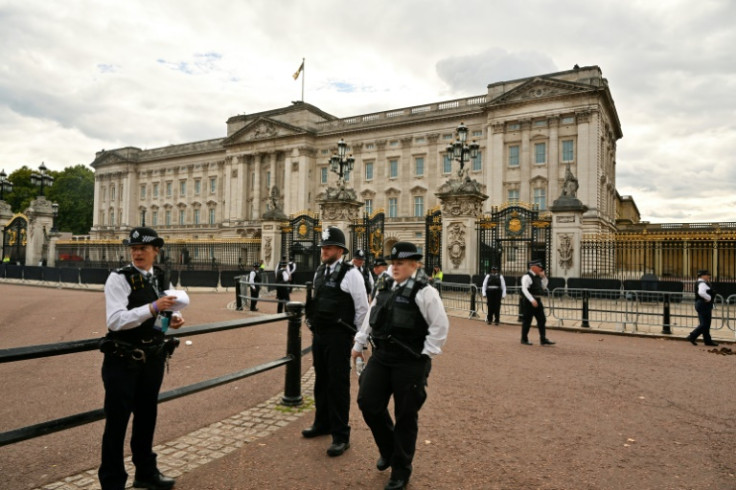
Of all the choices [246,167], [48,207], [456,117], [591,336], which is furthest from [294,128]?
[591,336]

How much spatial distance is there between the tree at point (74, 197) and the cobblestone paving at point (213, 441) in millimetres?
85673

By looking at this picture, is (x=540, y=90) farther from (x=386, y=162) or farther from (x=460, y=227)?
(x=460, y=227)

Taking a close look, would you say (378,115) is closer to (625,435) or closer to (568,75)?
(568,75)

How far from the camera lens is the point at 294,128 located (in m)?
60.4

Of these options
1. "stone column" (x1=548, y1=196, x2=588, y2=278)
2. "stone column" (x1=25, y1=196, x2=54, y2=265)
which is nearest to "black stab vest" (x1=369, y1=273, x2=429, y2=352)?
"stone column" (x1=548, y1=196, x2=588, y2=278)

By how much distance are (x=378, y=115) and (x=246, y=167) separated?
66.7 feet

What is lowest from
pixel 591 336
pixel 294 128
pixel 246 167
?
pixel 591 336

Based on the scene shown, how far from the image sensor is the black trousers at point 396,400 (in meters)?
3.74

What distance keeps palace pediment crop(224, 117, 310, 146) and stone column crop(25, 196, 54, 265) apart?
32566 mm

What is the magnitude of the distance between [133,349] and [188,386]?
914 millimetres

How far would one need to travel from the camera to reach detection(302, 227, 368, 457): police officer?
4684 millimetres

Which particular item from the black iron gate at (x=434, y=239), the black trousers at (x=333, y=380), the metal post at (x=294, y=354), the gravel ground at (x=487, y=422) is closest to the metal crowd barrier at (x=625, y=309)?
the gravel ground at (x=487, y=422)

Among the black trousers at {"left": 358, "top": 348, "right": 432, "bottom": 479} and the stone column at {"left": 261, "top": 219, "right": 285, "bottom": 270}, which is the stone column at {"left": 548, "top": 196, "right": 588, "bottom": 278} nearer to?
the stone column at {"left": 261, "top": 219, "right": 285, "bottom": 270}

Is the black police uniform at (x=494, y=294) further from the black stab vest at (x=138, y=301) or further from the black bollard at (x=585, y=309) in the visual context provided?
the black stab vest at (x=138, y=301)
